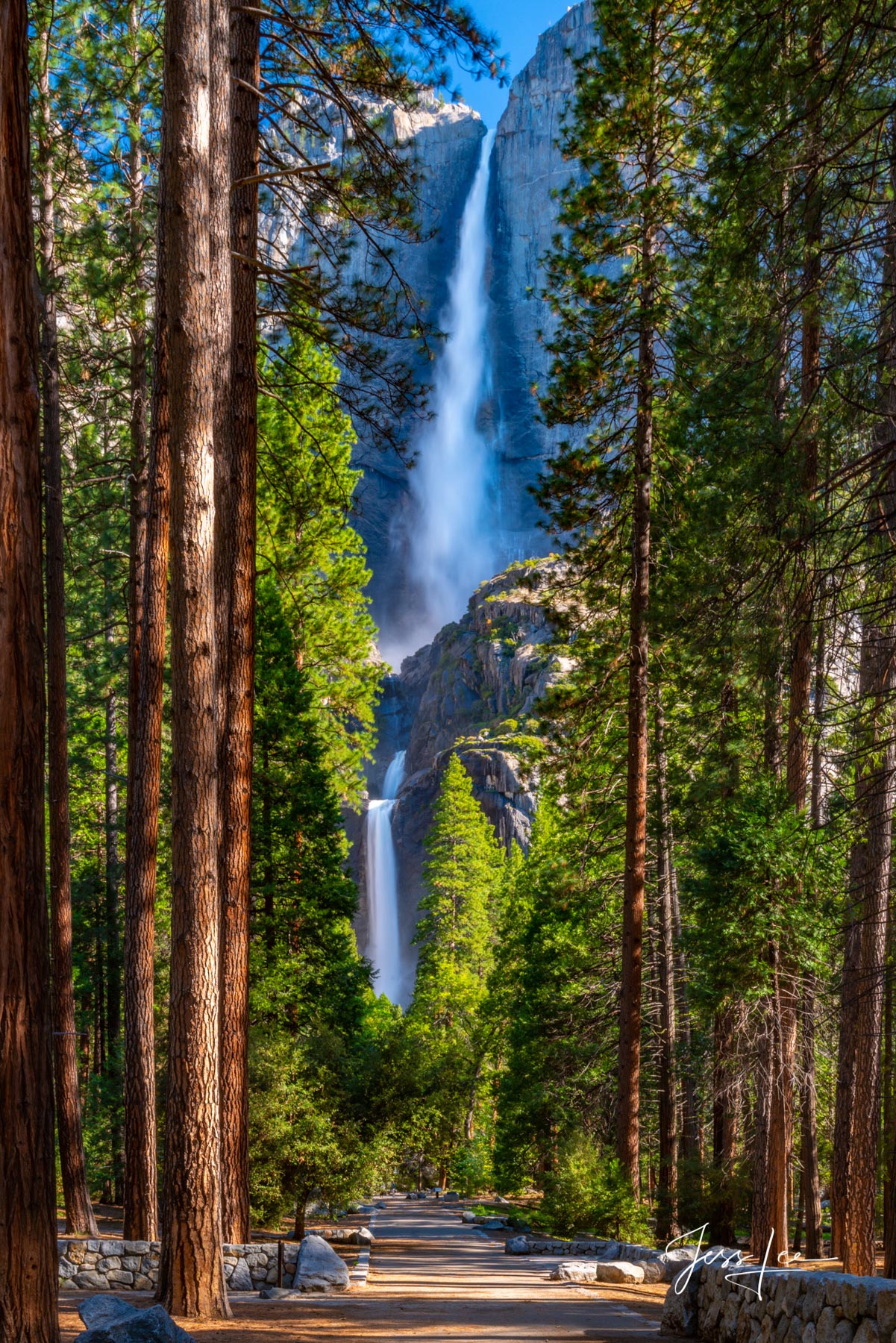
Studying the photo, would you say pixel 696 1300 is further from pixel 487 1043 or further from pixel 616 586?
pixel 487 1043

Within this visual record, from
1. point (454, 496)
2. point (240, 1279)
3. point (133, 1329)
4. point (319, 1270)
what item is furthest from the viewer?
point (454, 496)

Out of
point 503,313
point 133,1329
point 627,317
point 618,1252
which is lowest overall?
point 618,1252

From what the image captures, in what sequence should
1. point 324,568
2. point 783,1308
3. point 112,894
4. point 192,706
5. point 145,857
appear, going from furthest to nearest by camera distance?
point 112,894 → point 324,568 → point 145,857 → point 192,706 → point 783,1308

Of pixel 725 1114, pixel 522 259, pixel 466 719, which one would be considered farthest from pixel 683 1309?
pixel 522 259

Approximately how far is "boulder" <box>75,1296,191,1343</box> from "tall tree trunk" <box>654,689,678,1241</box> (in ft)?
32.1

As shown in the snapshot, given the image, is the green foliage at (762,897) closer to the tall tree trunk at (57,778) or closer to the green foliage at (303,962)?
the green foliage at (303,962)

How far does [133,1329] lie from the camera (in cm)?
343

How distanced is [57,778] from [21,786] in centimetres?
845

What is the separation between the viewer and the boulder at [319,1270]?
6918 mm

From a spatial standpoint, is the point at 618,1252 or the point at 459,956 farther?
the point at 459,956

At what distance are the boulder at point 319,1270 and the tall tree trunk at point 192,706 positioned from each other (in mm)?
1986

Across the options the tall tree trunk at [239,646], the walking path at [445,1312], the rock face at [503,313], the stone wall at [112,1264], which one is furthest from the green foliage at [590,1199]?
the rock face at [503,313]

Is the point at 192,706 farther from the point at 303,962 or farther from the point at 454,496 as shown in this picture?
the point at 454,496

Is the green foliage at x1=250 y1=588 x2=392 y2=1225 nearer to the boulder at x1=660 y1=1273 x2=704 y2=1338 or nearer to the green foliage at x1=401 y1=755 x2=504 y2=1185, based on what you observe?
the boulder at x1=660 y1=1273 x2=704 y2=1338
